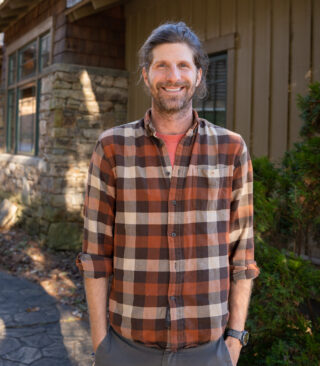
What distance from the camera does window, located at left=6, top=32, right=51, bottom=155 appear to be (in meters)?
8.13

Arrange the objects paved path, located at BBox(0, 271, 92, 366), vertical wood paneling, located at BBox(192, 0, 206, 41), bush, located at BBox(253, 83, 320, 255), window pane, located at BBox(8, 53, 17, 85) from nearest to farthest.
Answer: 1. bush, located at BBox(253, 83, 320, 255)
2. paved path, located at BBox(0, 271, 92, 366)
3. vertical wood paneling, located at BBox(192, 0, 206, 41)
4. window pane, located at BBox(8, 53, 17, 85)

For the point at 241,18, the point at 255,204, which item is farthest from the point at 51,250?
the point at 255,204

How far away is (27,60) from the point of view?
8891 mm

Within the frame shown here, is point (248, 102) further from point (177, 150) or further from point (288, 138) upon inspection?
point (177, 150)

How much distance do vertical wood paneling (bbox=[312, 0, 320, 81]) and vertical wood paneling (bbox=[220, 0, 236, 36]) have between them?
3.84 ft

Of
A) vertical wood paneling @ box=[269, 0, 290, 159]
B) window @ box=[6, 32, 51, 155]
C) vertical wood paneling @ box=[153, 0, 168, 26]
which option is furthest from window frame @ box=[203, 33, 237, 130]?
window @ box=[6, 32, 51, 155]

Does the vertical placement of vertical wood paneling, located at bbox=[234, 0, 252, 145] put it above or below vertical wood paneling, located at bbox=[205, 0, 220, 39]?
below

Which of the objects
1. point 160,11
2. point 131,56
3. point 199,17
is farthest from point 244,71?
point 131,56

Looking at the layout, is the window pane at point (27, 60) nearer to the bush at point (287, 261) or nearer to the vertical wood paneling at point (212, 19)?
the vertical wood paneling at point (212, 19)

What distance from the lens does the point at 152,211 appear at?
1679mm

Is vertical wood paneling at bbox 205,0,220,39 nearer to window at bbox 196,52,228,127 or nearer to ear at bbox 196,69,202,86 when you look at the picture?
window at bbox 196,52,228,127

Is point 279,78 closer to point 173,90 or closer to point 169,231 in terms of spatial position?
point 173,90

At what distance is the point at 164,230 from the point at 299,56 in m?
3.42

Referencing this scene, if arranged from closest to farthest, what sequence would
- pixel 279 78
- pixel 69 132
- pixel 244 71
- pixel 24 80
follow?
pixel 279 78 < pixel 244 71 < pixel 69 132 < pixel 24 80
